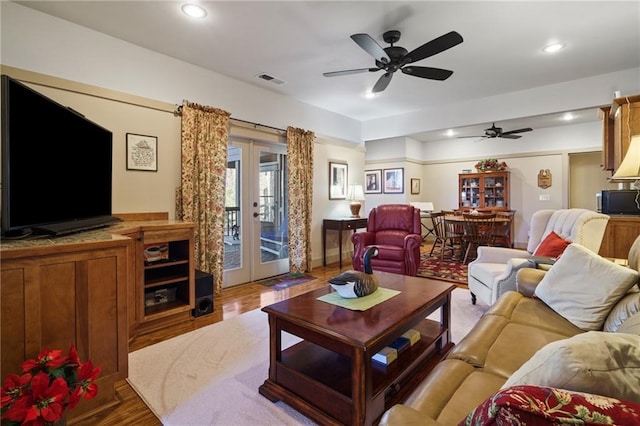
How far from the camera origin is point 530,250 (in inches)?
132

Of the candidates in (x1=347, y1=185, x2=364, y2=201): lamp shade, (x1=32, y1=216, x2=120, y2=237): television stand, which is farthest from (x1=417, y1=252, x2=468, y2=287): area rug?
(x1=32, y1=216, x2=120, y2=237): television stand

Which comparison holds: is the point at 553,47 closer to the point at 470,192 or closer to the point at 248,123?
the point at 248,123

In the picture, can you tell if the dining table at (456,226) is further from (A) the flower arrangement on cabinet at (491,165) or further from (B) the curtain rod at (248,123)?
(B) the curtain rod at (248,123)

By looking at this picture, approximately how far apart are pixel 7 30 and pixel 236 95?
84.4 inches

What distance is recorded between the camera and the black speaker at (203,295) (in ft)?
10.1

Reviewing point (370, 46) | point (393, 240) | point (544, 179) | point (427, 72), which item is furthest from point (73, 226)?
point (544, 179)

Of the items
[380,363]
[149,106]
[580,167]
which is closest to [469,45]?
[380,363]

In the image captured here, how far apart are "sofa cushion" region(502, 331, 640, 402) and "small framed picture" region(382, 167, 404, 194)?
22.7 ft

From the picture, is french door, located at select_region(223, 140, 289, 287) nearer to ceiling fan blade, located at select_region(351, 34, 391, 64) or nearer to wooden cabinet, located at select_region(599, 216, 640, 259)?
ceiling fan blade, located at select_region(351, 34, 391, 64)

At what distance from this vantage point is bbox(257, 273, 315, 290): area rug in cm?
420

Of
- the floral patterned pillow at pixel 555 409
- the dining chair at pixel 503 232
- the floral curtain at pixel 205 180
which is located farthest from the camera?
the dining chair at pixel 503 232

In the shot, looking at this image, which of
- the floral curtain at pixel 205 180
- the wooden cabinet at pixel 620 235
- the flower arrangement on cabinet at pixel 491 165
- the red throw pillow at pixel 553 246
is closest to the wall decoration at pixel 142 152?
the floral curtain at pixel 205 180

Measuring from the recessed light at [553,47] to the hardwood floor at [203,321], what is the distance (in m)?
3.77

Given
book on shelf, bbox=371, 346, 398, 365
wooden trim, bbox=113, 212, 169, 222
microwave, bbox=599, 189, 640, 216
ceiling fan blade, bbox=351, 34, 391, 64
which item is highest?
ceiling fan blade, bbox=351, 34, 391, 64
